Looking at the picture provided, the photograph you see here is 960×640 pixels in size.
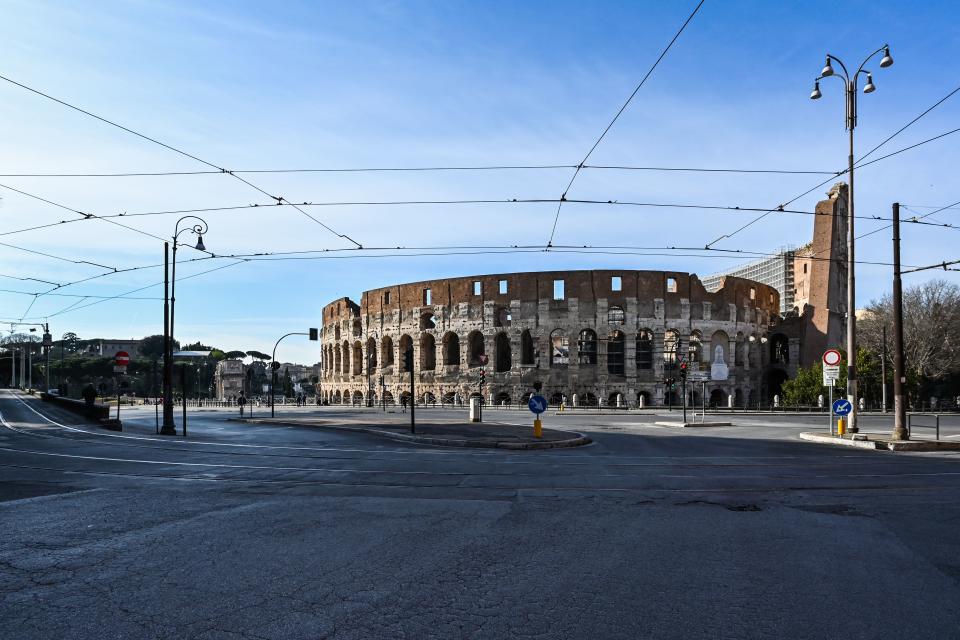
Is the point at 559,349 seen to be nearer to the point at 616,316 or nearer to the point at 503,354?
the point at 503,354

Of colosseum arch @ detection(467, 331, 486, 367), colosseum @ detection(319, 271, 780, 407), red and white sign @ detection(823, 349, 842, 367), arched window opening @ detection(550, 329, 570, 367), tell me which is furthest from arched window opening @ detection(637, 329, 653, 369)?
red and white sign @ detection(823, 349, 842, 367)

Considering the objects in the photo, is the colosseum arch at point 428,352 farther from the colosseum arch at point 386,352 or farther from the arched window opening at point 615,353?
the arched window opening at point 615,353

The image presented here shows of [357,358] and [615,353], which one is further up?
[615,353]

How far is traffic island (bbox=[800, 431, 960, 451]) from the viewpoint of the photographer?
1596cm

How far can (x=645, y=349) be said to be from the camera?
52500 mm

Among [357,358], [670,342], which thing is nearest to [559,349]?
[670,342]

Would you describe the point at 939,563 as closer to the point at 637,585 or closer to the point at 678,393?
the point at 637,585

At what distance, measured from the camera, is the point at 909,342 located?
48688 mm

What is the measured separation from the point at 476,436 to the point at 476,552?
12.4m

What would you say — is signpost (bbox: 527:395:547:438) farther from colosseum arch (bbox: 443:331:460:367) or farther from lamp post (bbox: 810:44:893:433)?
colosseum arch (bbox: 443:331:460:367)

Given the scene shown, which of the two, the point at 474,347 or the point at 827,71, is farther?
the point at 474,347

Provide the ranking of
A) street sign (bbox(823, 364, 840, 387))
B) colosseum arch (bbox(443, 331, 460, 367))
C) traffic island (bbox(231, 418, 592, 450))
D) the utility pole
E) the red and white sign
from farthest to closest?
colosseum arch (bbox(443, 331, 460, 367)) → street sign (bbox(823, 364, 840, 387)) → the red and white sign → the utility pole → traffic island (bbox(231, 418, 592, 450))

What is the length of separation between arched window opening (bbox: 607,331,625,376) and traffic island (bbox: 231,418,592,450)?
105ft

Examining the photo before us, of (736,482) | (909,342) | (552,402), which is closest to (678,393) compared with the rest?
(552,402)
